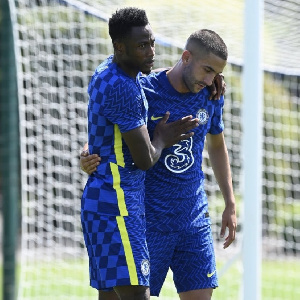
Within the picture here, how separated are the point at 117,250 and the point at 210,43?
1.17 m

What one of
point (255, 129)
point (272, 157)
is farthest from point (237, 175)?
point (255, 129)

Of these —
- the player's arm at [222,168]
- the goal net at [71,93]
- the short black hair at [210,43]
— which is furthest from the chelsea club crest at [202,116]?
the goal net at [71,93]

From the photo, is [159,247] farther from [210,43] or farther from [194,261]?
[210,43]

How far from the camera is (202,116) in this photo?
4.41 m

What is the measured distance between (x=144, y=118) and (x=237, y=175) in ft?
18.2

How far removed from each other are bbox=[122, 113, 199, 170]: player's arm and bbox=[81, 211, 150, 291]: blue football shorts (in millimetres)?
291

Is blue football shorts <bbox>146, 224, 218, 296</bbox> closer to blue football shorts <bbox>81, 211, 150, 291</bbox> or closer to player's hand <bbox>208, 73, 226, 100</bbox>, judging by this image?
blue football shorts <bbox>81, 211, 150, 291</bbox>

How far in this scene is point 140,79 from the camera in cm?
440

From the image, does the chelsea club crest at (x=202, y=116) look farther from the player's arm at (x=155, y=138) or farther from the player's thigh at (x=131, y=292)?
the player's thigh at (x=131, y=292)

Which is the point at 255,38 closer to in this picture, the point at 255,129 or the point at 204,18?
the point at 255,129

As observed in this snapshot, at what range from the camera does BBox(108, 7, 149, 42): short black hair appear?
12.8 feet

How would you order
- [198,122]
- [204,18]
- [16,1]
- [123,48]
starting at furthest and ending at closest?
1. [16,1]
2. [204,18]
3. [198,122]
4. [123,48]

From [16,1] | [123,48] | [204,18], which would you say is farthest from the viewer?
[16,1]

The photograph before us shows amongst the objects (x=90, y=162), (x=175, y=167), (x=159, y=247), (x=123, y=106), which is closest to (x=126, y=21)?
(x=123, y=106)
